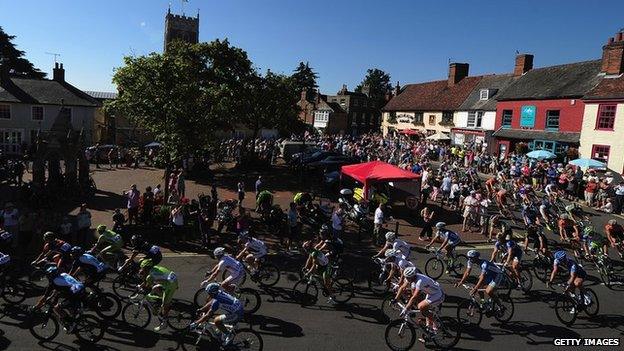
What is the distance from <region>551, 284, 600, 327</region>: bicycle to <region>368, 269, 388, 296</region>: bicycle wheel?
14.8ft

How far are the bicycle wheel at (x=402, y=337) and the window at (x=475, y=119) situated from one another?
1533 inches

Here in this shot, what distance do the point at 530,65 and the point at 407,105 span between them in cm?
1755

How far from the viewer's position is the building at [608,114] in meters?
28.7

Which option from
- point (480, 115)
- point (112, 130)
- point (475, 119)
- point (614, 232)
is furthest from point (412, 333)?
point (112, 130)

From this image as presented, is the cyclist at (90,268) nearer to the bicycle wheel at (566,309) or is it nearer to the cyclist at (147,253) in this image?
the cyclist at (147,253)

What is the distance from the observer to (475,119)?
46.1 m

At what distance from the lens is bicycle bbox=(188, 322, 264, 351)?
9.14 m

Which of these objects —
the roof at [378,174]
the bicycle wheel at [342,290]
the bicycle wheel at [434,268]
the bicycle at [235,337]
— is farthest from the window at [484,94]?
the bicycle at [235,337]

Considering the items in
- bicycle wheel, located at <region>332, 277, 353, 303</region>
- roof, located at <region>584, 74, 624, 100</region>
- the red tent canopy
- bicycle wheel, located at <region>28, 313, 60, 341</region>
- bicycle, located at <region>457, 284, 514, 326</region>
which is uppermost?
roof, located at <region>584, 74, 624, 100</region>

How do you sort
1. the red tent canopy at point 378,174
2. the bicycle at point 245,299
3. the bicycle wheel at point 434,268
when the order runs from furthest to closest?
the red tent canopy at point 378,174
the bicycle wheel at point 434,268
the bicycle at point 245,299

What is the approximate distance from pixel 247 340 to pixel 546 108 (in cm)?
3425

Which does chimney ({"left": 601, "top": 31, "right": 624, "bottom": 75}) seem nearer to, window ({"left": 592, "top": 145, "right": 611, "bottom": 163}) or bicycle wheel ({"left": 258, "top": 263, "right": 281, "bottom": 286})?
window ({"left": 592, "top": 145, "right": 611, "bottom": 163})

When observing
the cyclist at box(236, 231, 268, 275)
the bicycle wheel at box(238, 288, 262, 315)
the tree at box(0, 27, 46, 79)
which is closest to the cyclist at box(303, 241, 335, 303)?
the cyclist at box(236, 231, 268, 275)

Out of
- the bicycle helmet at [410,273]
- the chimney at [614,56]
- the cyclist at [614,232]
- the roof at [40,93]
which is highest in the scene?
the chimney at [614,56]
